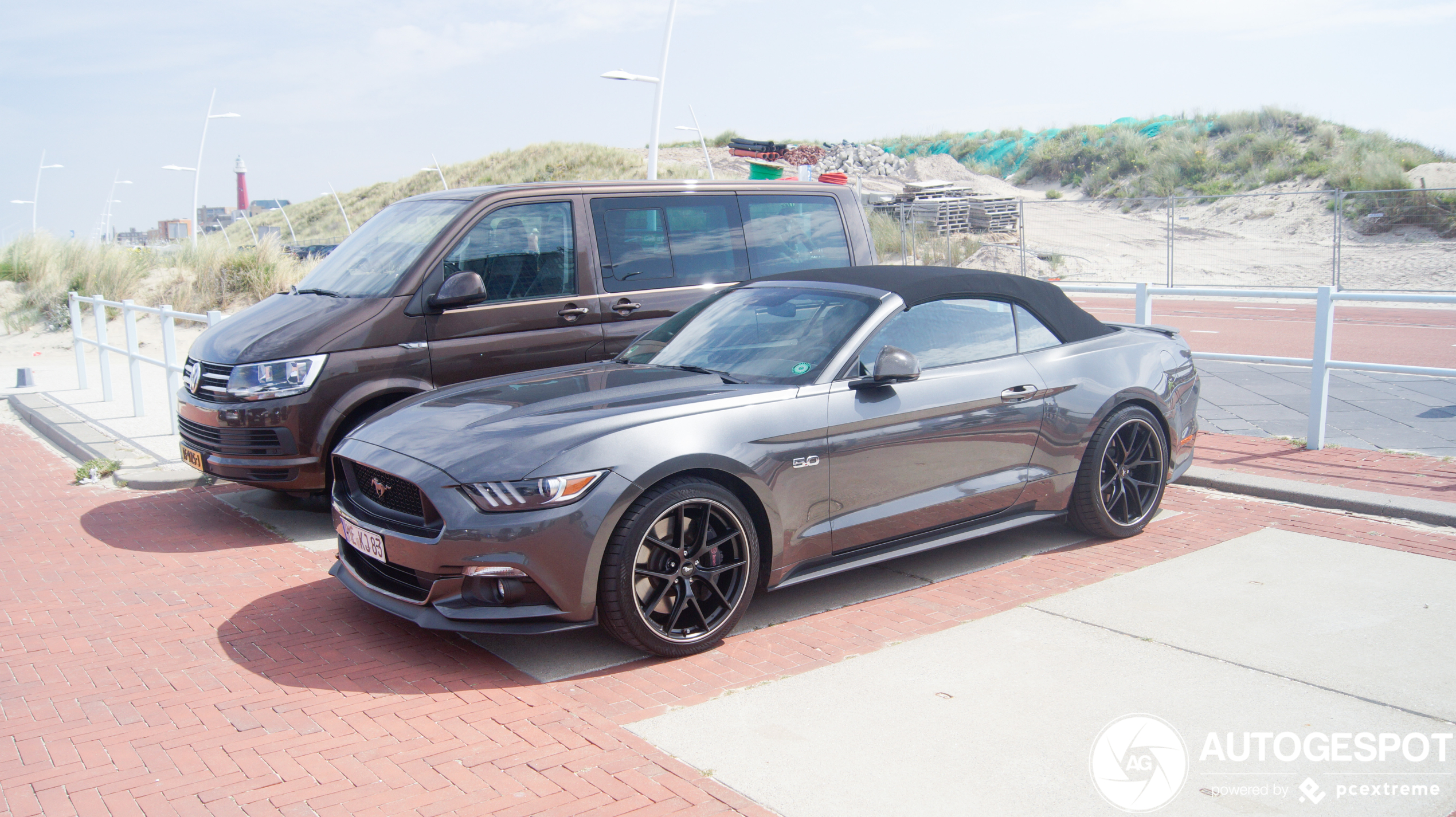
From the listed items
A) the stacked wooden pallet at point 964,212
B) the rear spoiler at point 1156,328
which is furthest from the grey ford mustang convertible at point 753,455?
the stacked wooden pallet at point 964,212

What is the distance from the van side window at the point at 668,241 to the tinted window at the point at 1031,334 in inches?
95.9

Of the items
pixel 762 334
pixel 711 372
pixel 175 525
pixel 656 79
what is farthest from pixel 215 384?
pixel 656 79

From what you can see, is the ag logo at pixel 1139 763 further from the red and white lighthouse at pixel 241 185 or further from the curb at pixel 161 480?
the red and white lighthouse at pixel 241 185

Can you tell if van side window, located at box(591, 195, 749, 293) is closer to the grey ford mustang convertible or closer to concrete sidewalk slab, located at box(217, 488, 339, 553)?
the grey ford mustang convertible

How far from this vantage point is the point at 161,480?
24.6 feet

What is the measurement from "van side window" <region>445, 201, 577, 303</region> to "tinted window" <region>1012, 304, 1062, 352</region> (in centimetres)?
291

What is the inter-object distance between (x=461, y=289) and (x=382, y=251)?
3.10 feet

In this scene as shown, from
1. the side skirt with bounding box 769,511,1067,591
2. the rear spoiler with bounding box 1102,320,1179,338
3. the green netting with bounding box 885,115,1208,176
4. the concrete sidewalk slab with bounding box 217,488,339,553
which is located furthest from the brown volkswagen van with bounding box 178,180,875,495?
the green netting with bounding box 885,115,1208,176

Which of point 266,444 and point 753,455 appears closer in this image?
point 753,455

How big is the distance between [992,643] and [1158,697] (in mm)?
732

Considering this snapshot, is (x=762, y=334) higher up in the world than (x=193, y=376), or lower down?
higher up

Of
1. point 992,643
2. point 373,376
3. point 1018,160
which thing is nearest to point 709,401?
point 992,643

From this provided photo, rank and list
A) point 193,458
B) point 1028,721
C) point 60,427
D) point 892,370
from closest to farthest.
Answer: point 1028,721 → point 892,370 → point 193,458 → point 60,427

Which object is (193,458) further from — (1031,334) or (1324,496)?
(1324,496)
